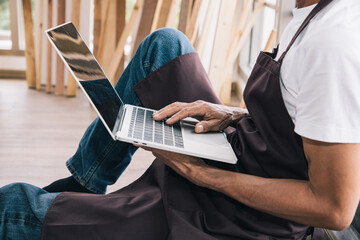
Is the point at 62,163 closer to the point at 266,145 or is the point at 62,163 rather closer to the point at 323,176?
the point at 266,145

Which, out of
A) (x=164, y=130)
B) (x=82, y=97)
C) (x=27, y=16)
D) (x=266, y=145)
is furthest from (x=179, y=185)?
(x=27, y=16)

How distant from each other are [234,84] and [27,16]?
1.76 metres

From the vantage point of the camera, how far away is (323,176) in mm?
833

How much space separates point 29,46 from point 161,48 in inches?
103

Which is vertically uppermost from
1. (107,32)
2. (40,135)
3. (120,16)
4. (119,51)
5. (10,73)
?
(120,16)

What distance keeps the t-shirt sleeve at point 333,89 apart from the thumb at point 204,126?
1.33 ft

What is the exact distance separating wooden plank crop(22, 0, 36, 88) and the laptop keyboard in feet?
8.71

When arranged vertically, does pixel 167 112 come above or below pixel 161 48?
below

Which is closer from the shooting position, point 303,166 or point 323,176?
point 323,176

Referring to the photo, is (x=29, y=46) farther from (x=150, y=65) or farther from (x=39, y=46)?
(x=150, y=65)

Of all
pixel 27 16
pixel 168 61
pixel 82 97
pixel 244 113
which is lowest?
pixel 82 97

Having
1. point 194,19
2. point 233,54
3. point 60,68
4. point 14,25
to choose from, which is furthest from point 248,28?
point 14,25

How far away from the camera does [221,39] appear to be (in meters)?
3.26

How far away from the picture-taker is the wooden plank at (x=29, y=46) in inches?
140
